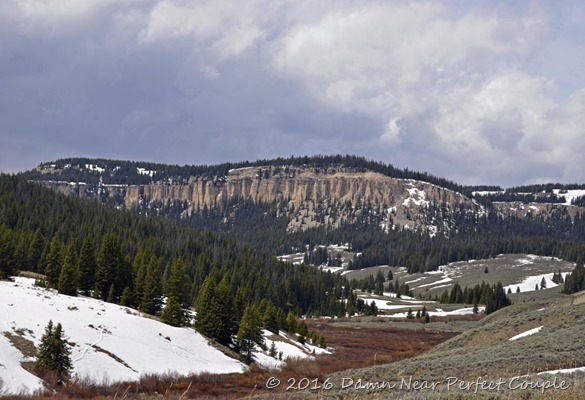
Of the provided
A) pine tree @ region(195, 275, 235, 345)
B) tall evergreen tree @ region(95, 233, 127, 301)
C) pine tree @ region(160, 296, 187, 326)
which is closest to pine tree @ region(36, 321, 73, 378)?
pine tree @ region(160, 296, 187, 326)

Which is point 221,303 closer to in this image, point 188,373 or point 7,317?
point 188,373

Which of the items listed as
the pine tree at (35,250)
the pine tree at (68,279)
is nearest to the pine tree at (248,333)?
the pine tree at (68,279)

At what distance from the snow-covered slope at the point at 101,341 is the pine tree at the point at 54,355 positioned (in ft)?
3.34

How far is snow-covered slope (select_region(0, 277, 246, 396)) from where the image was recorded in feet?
105

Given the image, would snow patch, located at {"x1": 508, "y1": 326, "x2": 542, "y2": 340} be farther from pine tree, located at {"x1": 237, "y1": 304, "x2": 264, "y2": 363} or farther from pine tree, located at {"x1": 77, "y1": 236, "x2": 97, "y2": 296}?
pine tree, located at {"x1": 77, "y1": 236, "x2": 97, "y2": 296}

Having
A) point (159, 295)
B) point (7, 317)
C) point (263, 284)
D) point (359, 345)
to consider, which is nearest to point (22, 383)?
point (7, 317)

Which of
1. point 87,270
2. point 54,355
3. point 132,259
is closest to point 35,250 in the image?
point 132,259

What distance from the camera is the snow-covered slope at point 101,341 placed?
3198 cm

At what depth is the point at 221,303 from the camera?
5056 cm

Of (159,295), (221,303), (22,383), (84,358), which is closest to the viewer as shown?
(22,383)

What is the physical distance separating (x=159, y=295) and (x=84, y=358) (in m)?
22.4

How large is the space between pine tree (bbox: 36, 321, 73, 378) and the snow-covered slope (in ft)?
3.34

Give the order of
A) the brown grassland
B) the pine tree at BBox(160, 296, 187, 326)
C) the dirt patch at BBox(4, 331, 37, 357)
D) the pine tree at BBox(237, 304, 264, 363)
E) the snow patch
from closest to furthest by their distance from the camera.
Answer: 1. the brown grassland
2. the dirt patch at BBox(4, 331, 37, 357)
3. the snow patch
4. the pine tree at BBox(237, 304, 264, 363)
5. the pine tree at BBox(160, 296, 187, 326)

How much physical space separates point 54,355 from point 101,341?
6.41 metres
